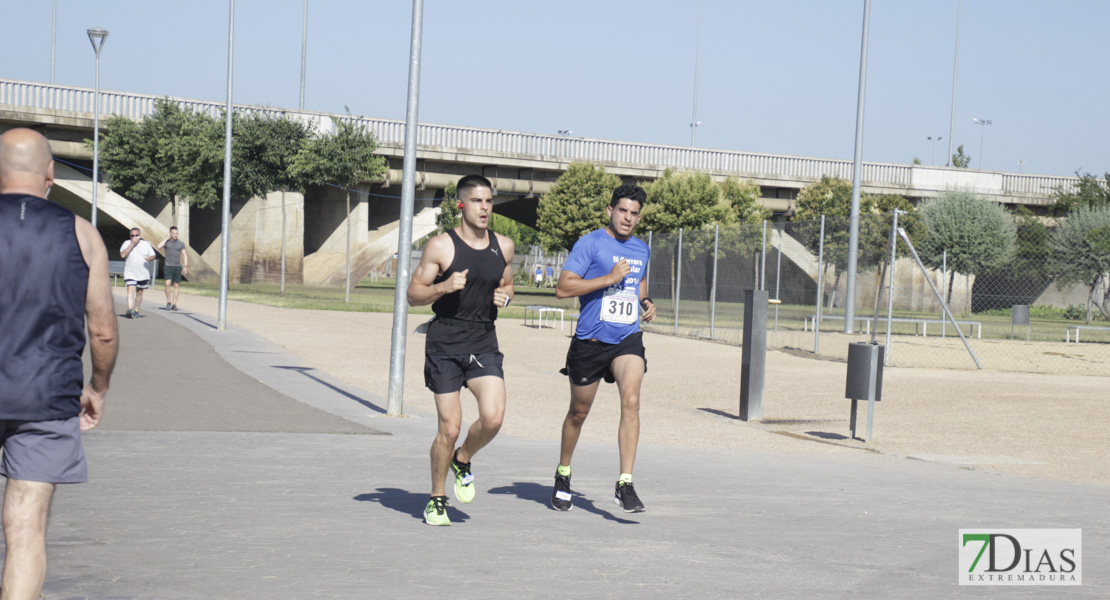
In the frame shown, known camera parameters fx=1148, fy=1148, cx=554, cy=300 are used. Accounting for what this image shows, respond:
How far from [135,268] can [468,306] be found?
1705 cm

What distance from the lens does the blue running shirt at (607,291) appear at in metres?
6.48

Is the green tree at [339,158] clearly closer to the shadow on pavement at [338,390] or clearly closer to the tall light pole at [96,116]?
the tall light pole at [96,116]

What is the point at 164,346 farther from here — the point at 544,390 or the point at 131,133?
the point at 131,133

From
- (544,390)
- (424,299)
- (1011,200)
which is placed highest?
(1011,200)

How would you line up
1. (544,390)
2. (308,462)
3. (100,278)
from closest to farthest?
1. (100,278)
2. (308,462)
3. (544,390)

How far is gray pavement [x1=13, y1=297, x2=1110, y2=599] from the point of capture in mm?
4590

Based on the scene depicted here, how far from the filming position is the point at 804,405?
13109 millimetres

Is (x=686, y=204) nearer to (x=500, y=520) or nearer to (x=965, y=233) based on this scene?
(x=965, y=233)

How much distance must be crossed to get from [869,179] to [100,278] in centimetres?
4896

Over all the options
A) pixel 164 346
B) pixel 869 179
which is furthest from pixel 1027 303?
pixel 869 179

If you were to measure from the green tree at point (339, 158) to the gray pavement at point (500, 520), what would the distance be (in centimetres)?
2811

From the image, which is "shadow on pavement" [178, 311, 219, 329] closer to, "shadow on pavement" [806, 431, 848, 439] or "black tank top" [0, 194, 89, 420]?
"shadow on pavement" [806, 431, 848, 439]

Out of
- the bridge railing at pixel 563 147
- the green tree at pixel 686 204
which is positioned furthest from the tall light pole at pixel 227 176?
the green tree at pixel 686 204

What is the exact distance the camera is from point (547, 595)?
440 centimetres
